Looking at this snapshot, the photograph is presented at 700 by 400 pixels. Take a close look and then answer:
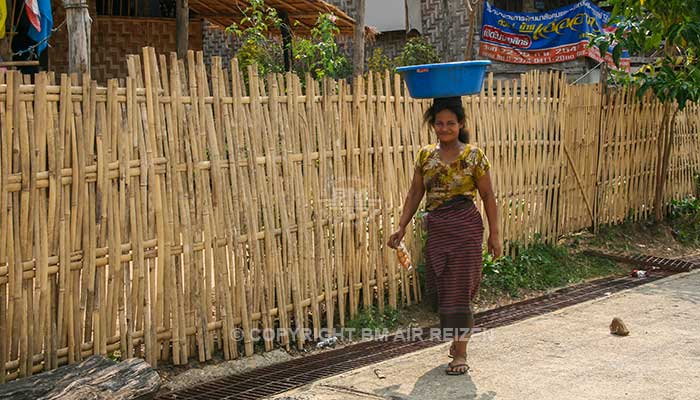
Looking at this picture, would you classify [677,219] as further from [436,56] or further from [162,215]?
[162,215]

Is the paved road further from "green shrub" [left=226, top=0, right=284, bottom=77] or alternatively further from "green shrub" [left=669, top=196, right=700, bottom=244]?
"green shrub" [left=226, top=0, right=284, bottom=77]

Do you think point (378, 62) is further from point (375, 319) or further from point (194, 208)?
point (194, 208)

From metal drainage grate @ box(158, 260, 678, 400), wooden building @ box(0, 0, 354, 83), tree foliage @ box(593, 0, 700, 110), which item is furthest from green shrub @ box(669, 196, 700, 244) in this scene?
wooden building @ box(0, 0, 354, 83)

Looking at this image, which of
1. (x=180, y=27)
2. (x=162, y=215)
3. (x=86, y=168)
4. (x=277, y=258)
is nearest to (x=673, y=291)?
(x=277, y=258)

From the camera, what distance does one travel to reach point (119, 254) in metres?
4.50

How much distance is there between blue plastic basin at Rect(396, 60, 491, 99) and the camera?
5070mm

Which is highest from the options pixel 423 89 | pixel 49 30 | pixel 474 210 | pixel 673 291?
pixel 49 30

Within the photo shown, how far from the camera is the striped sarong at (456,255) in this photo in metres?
4.89

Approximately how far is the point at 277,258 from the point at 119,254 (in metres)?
1.15

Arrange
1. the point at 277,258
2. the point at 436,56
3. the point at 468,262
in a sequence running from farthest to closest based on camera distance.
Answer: the point at 436,56, the point at 277,258, the point at 468,262

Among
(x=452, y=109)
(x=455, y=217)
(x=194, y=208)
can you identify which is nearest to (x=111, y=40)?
(x=194, y=208)

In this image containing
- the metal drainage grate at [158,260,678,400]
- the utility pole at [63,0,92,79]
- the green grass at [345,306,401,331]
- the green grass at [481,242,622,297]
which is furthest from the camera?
the green grass at [481,242,622,297]

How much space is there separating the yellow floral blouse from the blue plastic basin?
0.40m

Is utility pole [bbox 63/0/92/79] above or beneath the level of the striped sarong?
above
